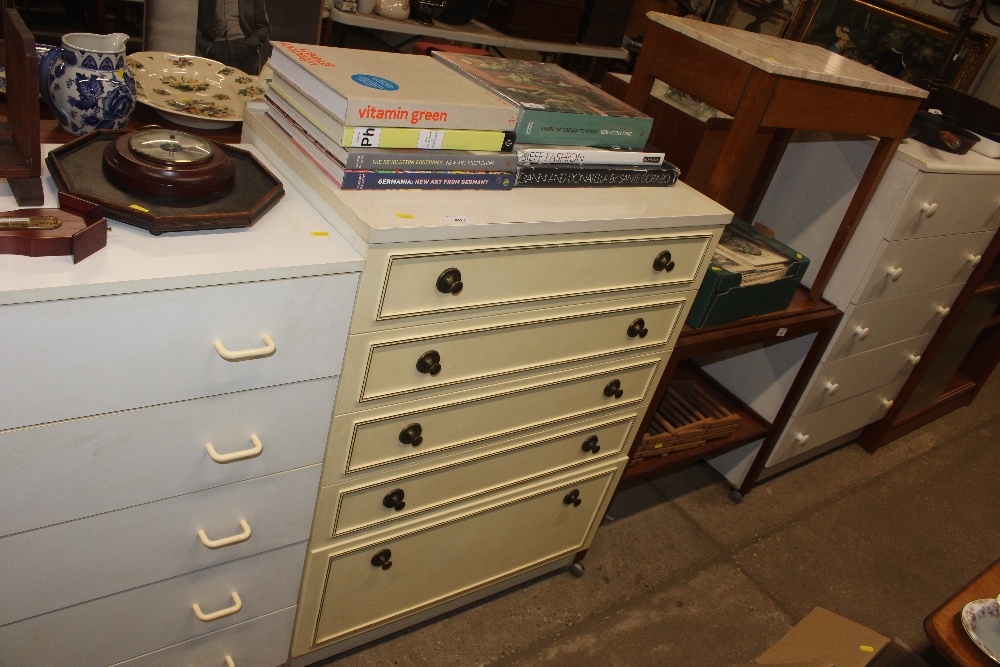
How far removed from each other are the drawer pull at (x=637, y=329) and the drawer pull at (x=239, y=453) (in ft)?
2.56

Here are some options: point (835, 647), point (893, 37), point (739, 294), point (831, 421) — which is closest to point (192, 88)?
point (739, 294)

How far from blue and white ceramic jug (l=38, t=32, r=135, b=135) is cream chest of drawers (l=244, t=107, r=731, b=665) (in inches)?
9.5

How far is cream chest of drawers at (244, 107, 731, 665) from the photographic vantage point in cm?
122

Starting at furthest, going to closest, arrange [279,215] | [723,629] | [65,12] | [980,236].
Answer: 1. [65,12]
2. [980,236]
3. [723,629]
4. [279,215]

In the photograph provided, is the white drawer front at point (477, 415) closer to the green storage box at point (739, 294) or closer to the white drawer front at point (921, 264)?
the green storage box at point (739, 294)

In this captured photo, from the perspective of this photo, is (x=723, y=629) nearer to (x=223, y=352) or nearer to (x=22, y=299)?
(x=223, y=352)

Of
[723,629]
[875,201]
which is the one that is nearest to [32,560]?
[723,629]

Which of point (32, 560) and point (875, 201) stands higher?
point (875, 201)

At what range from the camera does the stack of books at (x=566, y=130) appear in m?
1.37

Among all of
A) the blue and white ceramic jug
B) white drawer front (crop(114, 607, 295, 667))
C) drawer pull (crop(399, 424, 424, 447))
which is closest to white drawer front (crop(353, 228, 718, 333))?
drawer pull (crop(399, 424, 424, 447))

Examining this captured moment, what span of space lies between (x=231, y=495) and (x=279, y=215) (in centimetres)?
47

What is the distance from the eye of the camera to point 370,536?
151 centimetres

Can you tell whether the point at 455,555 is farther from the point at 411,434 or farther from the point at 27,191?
the point at 27,191

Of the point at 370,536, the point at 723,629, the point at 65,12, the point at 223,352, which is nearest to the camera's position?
the point at 223,352
